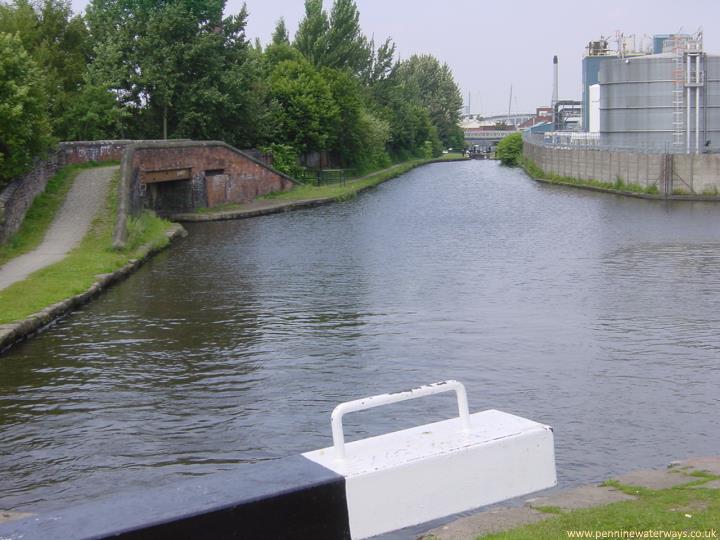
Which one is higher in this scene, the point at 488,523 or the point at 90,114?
the point at 90,114

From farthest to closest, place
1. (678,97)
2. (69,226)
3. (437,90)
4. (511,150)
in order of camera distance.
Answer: (437,90), (511,150), (678,97), (69,226)

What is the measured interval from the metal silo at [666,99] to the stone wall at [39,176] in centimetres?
2934

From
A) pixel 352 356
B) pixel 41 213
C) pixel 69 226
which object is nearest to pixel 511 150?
pixel 41 213

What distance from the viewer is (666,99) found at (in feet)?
191

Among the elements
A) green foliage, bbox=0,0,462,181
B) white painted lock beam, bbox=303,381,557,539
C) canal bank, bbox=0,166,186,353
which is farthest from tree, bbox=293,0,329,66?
white painted lock beam, bbox=303,381,557,539

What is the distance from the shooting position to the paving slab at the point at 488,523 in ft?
23.2

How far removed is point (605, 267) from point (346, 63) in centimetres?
5951

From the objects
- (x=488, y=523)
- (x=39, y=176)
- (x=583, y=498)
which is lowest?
(x=583, y=498)

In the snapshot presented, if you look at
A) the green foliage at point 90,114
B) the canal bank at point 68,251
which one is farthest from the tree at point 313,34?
the canal bank at point 68,251

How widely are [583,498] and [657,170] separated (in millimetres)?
44442

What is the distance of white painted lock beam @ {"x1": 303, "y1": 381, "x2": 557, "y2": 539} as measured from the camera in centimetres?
575

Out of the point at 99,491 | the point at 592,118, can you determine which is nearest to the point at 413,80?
the point at 592,118

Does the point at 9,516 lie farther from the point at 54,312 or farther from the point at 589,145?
the point at 589,145

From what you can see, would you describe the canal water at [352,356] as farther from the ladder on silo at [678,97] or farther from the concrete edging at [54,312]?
the ladder on silo at [678,97]
